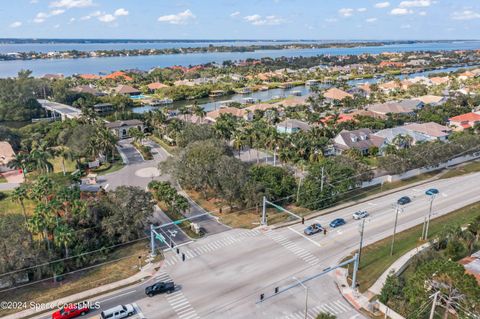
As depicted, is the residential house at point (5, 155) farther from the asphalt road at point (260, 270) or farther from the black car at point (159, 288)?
the black car at point (159, 288)

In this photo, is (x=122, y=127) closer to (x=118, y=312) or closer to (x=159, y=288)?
(x=159, y=288)

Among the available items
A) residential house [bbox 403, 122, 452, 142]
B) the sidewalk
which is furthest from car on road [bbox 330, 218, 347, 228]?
residential house [bbox 403, 122, 452, 142]

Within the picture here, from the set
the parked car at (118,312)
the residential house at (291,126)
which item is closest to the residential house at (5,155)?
the parked car at (118,312)

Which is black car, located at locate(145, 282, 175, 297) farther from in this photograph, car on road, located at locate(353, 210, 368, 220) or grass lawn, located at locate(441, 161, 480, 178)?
grass lawn, located at locate(441, 161, 480, 178)

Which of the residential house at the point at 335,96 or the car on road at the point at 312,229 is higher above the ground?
the residential house at the point at 335,96

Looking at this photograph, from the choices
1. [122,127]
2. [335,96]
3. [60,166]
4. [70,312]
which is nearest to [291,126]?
[122,127]

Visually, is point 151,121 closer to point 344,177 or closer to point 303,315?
point 344,177
